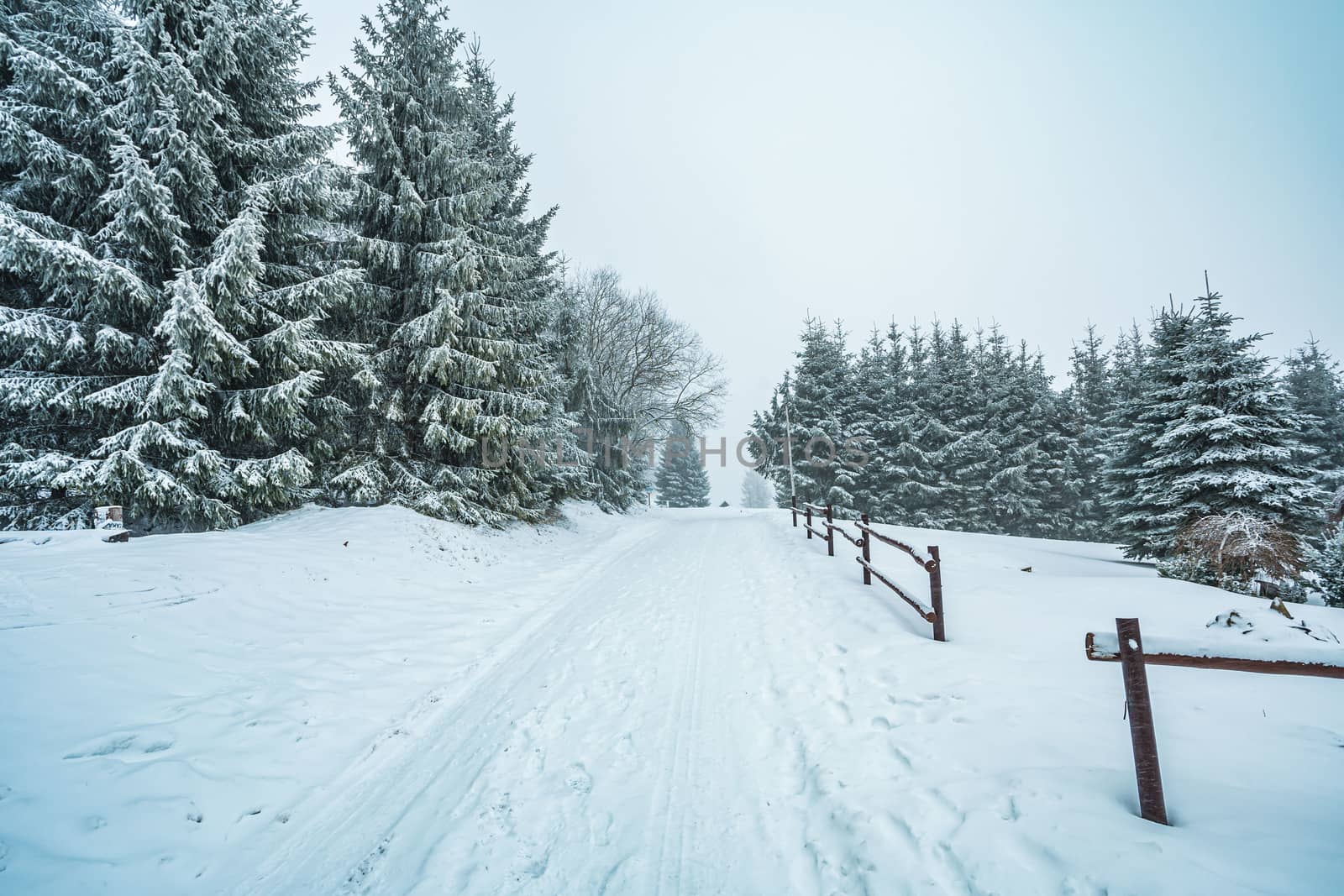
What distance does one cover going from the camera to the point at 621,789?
3.26 m

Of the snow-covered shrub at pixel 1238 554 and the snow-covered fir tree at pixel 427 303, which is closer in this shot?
the snow-covered shrub at pixel 1238 554

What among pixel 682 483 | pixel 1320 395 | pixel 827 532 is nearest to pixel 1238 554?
pixel 827 532

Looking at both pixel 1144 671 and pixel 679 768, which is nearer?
pixel 1144 671

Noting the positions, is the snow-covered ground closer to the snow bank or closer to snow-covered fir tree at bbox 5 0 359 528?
the snow bank

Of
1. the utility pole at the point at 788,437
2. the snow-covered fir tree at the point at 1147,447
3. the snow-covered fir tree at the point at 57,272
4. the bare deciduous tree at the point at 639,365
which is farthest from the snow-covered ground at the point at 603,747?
the utility pole at the point at 788,437

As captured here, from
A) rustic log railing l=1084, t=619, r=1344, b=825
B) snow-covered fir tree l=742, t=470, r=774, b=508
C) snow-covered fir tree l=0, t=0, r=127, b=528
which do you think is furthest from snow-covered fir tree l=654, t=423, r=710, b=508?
rustic log railing l=1084, t=619, r=1344, b=825

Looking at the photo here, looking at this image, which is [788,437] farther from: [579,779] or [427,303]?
[579,779]

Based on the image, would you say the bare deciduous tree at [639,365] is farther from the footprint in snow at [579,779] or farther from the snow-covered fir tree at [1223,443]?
the footprint in snow at [579,779]

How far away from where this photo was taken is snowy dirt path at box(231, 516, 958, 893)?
8.49 feet

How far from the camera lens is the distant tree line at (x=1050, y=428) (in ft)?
40.1

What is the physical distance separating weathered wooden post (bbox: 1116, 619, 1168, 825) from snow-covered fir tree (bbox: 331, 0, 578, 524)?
33.0 ft

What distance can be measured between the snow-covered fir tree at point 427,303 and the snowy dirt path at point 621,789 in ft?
19.8

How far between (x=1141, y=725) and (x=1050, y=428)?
29244 millimetres

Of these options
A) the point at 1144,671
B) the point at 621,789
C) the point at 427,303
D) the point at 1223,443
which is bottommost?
the point at 621,789
